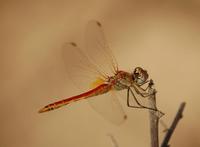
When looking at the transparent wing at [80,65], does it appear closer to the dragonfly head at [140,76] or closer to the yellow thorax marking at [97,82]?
the yellow thorax marking at [97,82]

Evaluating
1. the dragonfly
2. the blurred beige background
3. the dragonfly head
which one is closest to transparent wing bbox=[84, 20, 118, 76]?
the dragonfly

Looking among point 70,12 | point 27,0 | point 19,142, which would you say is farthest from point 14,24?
point 19,142

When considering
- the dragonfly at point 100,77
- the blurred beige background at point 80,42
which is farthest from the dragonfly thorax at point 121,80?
the blurred beige background at point 80,42

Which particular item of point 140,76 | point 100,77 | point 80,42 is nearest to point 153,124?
point 140,76

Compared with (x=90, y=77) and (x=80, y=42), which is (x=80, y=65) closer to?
(x=90, y=77)

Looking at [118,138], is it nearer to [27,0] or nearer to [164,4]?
[164,4]

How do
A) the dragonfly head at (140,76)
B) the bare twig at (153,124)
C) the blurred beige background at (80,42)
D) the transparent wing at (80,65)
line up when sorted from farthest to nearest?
the blurred beige background at (80,42) < the transparent wing at (80,65) < the dragonfly head at (140,76) < the bare twig at (153,124)

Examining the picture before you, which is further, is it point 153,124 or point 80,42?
point 80,42
